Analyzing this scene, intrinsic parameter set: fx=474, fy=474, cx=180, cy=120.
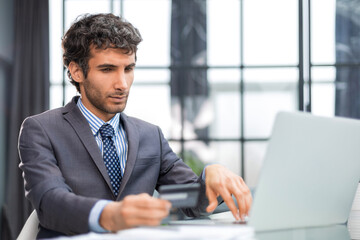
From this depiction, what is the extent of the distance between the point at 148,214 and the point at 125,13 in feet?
18.3

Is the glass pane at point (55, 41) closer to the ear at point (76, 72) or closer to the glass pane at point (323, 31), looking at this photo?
the glass pane at point (323, 31)

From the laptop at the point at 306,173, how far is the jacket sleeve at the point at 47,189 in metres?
0.38

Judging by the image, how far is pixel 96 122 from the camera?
1.59m

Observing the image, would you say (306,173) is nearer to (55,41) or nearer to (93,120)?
(93,120)

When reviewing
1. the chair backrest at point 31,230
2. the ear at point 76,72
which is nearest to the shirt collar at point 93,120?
the ear at point 76,72

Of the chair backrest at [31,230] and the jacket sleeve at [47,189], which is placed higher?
the jacket sleeve at [47,189]

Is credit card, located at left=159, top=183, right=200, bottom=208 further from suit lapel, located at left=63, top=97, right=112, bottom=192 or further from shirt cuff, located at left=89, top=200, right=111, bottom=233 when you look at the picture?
suit lapel, located at left=63, top=97, right=112, bottom=192

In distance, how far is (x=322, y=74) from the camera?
20.2 feet

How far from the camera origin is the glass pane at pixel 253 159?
6.15 m

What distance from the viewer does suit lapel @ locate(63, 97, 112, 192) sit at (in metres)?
1.46

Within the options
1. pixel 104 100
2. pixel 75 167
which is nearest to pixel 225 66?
pixel 104 100

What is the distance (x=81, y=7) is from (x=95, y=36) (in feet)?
16.0

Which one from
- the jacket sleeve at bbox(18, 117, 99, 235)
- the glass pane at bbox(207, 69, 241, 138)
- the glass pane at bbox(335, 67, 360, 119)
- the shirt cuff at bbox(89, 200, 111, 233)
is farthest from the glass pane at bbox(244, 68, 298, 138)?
the shirt cuff at bbox(89, 200, 111, 233)

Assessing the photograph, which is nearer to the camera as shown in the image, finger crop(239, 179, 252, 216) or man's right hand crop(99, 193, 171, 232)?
man's right hand crop(99, 193, 171, 232)
